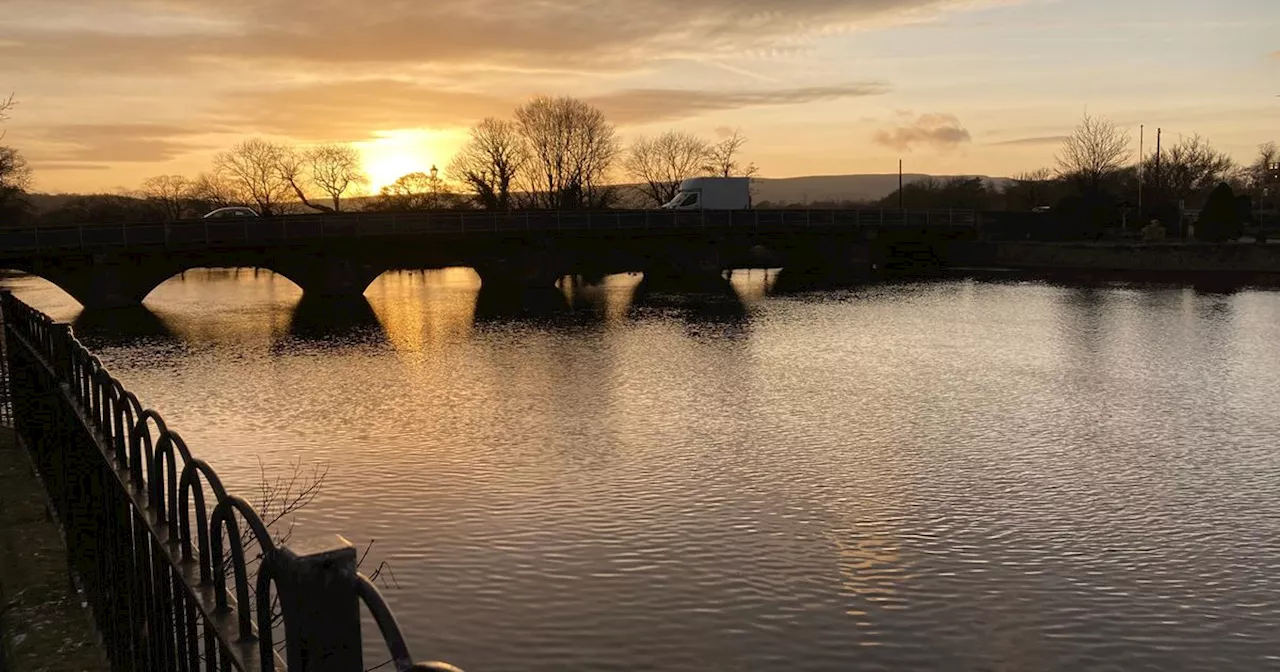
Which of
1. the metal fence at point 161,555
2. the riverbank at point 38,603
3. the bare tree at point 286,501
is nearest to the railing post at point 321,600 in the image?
the metal fence at point 161,555

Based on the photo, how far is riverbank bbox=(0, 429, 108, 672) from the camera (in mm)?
6148

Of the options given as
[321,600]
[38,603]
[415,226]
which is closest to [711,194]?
[415,226]

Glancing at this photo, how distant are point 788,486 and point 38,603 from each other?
12.7 metres

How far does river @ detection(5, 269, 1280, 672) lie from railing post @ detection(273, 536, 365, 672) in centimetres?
895

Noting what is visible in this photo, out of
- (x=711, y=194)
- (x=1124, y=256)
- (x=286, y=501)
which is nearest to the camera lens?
(x=286, y=501)

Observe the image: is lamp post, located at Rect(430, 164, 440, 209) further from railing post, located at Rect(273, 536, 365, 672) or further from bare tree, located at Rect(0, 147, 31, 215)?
railing post, located at Rect(273, 536, 365, 672)

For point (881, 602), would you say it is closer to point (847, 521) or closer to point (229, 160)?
point (847, 521)

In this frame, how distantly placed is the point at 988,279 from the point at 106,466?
7373 centimetres

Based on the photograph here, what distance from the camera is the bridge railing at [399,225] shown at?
53.0 metres

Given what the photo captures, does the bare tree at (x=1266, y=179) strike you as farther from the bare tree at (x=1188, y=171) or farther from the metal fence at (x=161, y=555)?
the metal fence at (x=161, y=555)

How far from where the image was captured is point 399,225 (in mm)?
63750

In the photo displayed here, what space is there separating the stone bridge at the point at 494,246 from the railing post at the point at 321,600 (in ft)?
187

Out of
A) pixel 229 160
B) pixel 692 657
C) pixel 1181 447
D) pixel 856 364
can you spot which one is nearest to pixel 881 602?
pixel 692 657

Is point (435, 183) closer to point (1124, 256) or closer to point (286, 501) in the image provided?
point (1124, 256)
